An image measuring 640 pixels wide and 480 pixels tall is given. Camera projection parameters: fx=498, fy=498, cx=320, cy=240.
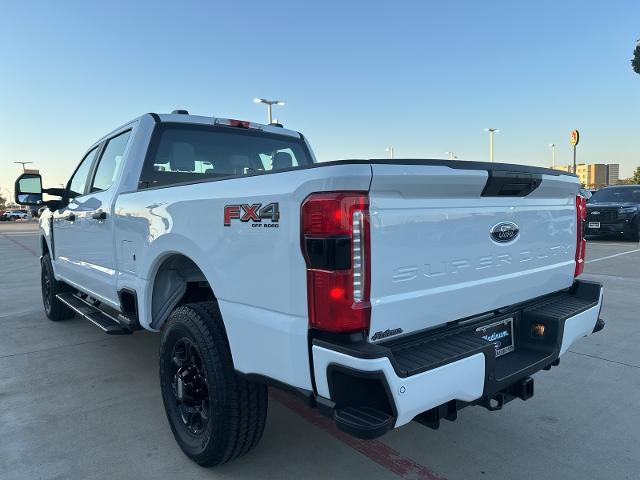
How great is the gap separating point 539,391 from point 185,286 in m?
2.65

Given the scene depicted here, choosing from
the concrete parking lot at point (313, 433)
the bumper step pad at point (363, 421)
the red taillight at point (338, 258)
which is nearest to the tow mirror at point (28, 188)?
the concrete parking lot at point (313, 433)

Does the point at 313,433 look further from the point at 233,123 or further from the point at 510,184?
the point at 233,123

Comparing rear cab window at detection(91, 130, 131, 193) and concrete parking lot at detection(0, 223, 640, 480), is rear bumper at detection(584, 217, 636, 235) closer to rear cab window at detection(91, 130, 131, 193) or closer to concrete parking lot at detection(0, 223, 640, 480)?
concrete parking lot at detection(0, 223, 640, 480)

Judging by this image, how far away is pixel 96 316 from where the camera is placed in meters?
4.12

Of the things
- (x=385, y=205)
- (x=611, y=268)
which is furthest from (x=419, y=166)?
(x=611, y=268)

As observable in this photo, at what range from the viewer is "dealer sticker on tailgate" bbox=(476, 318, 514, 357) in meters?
2.56

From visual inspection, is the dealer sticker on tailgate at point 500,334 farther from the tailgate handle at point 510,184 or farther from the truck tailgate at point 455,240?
the tailgate handle at point 510,184

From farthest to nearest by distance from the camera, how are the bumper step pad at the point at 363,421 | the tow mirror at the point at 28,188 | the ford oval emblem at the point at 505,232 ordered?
1. the tow mirror at the point at 28,188
2. the ford oval emblem at the point at 505,232
3. the bumper step pad at the point at 363,421

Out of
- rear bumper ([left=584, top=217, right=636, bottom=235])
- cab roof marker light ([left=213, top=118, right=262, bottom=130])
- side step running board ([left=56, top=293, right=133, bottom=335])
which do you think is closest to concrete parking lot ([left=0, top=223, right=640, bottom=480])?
side step running board ([left=56, top=293, right=133, bottom=335])

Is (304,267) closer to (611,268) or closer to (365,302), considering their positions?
(365,302)

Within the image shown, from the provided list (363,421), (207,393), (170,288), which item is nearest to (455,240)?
(363,421)

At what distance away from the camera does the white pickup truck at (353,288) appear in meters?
1.90

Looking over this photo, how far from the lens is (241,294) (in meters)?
2.28

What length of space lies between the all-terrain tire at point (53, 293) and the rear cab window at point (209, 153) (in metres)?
2.85
